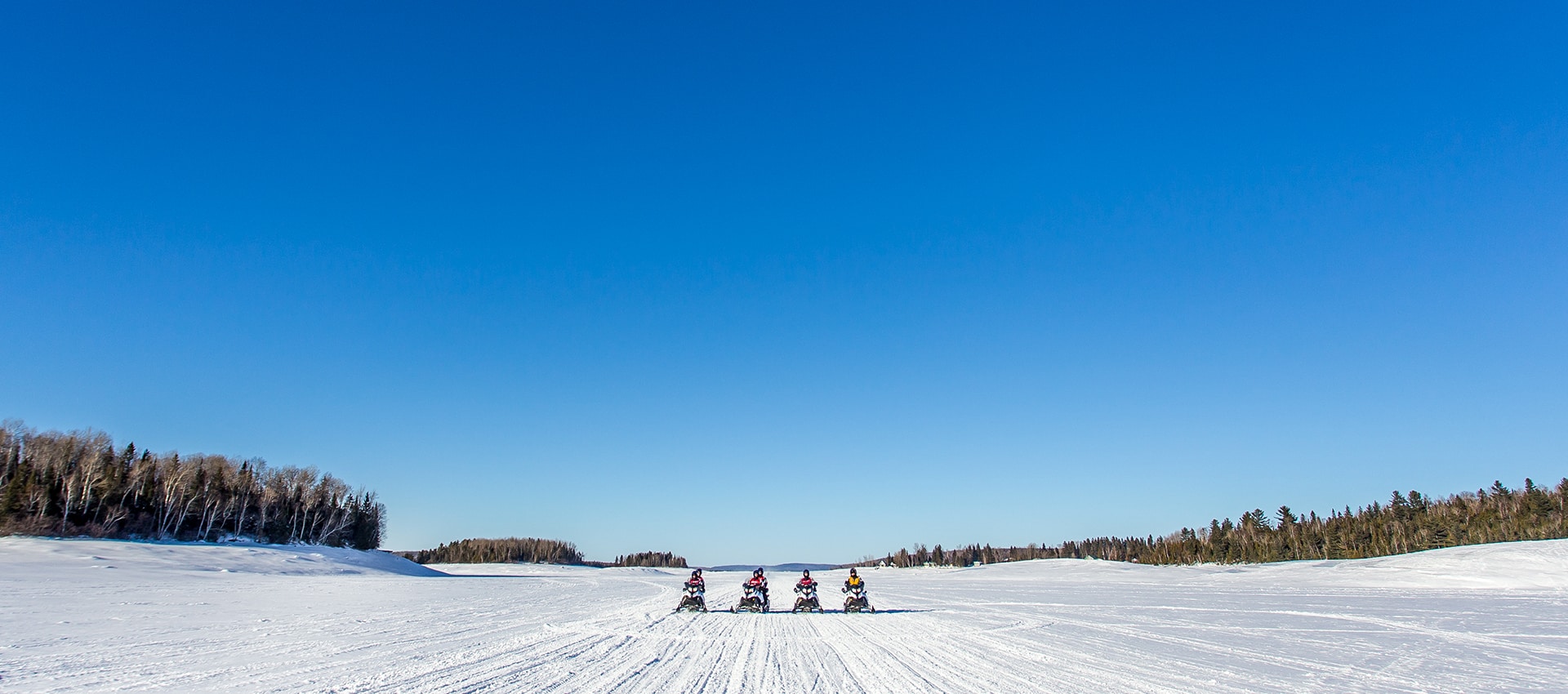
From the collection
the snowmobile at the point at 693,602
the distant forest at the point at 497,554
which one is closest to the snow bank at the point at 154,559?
the snowmobile at the point at 693,602

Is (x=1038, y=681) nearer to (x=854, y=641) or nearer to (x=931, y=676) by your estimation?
(x=931, y=676)

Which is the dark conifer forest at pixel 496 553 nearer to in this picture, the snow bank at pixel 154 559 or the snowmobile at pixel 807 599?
the snow bank at pixel 154 559

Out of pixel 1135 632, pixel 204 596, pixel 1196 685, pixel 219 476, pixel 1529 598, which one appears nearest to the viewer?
pixel 1196 685

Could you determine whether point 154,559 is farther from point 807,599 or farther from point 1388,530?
point 1388,530

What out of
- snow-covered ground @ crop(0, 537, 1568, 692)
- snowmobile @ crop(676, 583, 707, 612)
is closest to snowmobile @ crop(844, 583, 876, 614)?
snow-covered ground @ crop(0, 537, 1568, 692)

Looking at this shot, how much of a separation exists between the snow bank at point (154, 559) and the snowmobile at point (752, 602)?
96.3ft

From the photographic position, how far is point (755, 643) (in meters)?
15.1

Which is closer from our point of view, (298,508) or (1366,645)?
(1366,645)

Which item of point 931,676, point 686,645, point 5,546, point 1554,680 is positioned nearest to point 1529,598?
point 1554,680

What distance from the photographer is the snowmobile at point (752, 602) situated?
25.1 meters

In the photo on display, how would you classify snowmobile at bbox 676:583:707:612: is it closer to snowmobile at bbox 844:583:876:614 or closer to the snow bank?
snowmobile at bbox 844:583:876:614

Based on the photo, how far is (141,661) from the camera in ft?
33.8

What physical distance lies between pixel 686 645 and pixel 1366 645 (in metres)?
13.1

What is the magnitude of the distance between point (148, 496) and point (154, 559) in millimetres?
29940
